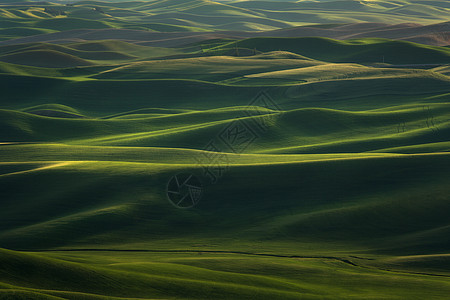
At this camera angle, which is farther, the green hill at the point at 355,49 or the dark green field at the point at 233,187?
the green hill at the point at 355,49

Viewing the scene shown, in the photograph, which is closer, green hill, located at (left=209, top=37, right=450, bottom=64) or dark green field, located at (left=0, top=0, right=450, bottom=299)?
dark green field, located at (left=0, top=0, right=450, bottom=299)

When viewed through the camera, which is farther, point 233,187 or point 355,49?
point 355,49

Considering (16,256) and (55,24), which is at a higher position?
(16,256)

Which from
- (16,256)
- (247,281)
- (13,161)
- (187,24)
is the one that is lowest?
(187,24)

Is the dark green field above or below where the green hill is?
above

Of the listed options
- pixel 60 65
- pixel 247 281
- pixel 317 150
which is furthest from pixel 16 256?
pixel 60 65

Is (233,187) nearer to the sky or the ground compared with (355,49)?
nearer to the sky

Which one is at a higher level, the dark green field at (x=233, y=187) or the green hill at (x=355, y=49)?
the dark green field at (x=233, y=187)

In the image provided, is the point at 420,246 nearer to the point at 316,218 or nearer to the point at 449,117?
the point at 316,218
